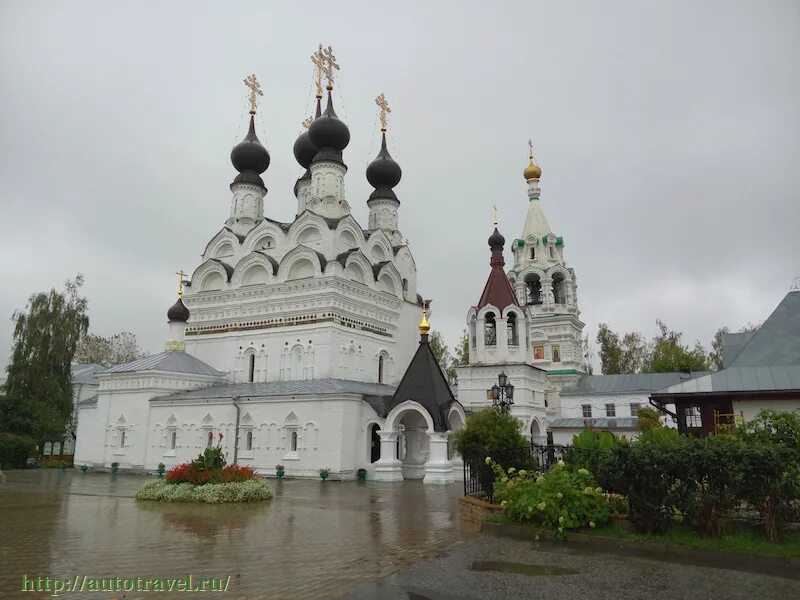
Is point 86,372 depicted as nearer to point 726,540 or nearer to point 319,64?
point 319,64

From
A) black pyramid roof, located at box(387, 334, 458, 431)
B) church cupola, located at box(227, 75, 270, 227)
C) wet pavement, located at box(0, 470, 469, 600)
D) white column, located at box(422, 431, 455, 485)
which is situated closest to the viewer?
wet pavement, located at box(0, 470, 469, 600)

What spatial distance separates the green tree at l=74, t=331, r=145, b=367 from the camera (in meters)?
48.7

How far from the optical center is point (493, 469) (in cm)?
984

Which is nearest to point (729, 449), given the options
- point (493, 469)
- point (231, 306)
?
point (493, 469)

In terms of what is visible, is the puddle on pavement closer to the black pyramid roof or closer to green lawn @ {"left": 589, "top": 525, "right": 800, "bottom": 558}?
green lawn @ {"left": 589, "top": 525, "right": 800, "bottom": 558}

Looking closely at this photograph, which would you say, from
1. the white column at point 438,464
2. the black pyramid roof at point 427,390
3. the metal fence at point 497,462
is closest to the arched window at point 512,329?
the black pyramid roof at point 427,390

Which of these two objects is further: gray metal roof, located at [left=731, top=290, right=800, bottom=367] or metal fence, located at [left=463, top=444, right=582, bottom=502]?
gray metal roof, located at [left=731, top=290, right=800, bottom=367]

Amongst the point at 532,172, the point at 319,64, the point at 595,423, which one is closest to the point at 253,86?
the point at 319,64

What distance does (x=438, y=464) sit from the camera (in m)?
19.5

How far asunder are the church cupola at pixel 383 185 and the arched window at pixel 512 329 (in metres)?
8.90

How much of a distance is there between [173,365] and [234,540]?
764 inches

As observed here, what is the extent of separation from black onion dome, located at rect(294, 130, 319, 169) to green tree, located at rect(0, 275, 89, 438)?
16.1 metres

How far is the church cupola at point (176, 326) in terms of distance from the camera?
27719 millimetres

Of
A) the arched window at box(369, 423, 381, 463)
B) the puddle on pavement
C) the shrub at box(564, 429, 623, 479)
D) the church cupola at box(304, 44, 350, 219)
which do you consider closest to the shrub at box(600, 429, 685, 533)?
the shrub at box(564, 429, 623, 479)
